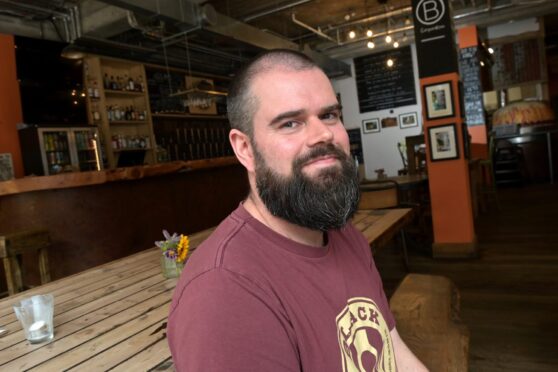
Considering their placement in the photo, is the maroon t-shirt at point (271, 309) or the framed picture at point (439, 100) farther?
the framed picture at point (439, 100)

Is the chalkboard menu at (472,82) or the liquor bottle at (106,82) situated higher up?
the liquor bottle at (106,82)

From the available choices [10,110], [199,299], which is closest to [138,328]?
[199,299]

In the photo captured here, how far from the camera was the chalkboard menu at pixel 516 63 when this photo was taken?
8.94m

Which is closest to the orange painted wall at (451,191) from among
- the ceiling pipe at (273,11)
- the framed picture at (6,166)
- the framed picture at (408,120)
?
the ceiling pipe at (273,11)

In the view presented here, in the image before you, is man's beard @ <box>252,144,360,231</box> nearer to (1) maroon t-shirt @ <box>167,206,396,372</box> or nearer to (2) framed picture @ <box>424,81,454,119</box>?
(1) maroon t-shirt @ <box>167,206,396,372</box>

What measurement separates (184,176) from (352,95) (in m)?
7.07

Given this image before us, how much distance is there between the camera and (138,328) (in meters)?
1.34

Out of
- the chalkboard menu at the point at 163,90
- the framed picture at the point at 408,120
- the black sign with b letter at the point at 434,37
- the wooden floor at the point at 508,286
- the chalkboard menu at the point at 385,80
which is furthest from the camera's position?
the framed picture at the point at 408,120

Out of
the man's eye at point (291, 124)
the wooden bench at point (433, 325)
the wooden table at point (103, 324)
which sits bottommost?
the wooden bench at point (433, 325)

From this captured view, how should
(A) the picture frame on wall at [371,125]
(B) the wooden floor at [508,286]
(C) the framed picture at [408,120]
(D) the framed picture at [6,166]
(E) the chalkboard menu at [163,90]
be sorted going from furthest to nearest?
(A) the picture frame on wall at [371,125], (C) the framed picture at [408,120], (E) the chalkboard menu at [163,90], (D) the framed picture at [6,166], (B) the wooden floor at [508,286]

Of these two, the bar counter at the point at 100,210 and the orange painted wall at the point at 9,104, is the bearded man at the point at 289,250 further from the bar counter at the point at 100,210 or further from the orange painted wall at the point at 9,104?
the orange painted wall at the point at 9,104

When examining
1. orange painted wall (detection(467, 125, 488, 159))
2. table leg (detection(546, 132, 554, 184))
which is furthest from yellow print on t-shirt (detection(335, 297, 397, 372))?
table leg (detection(546, 132, 554, 184))

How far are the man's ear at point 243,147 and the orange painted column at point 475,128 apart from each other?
7.98m

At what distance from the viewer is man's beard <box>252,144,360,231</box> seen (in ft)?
3.07
